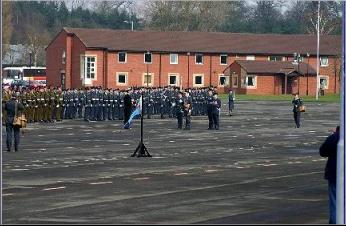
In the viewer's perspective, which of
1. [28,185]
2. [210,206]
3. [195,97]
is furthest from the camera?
[195,97]

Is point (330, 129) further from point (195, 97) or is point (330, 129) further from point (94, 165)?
point (94, 165)

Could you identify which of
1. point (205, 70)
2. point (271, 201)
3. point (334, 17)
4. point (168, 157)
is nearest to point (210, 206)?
point (271, 201)

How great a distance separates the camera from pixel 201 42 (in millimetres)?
111625

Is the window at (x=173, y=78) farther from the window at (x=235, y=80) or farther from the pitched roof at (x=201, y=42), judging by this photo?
the window at (x=235, y=80)

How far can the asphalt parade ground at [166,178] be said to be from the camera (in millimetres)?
18281

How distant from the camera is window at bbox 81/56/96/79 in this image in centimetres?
10538

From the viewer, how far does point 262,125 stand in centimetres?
5216

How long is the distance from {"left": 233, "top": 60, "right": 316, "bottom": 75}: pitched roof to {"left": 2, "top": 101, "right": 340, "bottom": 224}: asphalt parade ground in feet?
200

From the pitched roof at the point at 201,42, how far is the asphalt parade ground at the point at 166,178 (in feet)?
202

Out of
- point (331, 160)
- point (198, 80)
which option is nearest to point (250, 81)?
point (198, 80)

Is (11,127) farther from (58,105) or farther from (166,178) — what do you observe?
(58,105)

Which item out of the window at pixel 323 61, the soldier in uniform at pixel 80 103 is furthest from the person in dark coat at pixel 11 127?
the window at pixel 323 61

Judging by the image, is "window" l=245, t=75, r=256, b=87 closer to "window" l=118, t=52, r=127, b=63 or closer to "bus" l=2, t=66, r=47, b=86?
"window" l=118, t=52, r=127, b=63

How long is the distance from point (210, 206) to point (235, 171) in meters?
7.46
